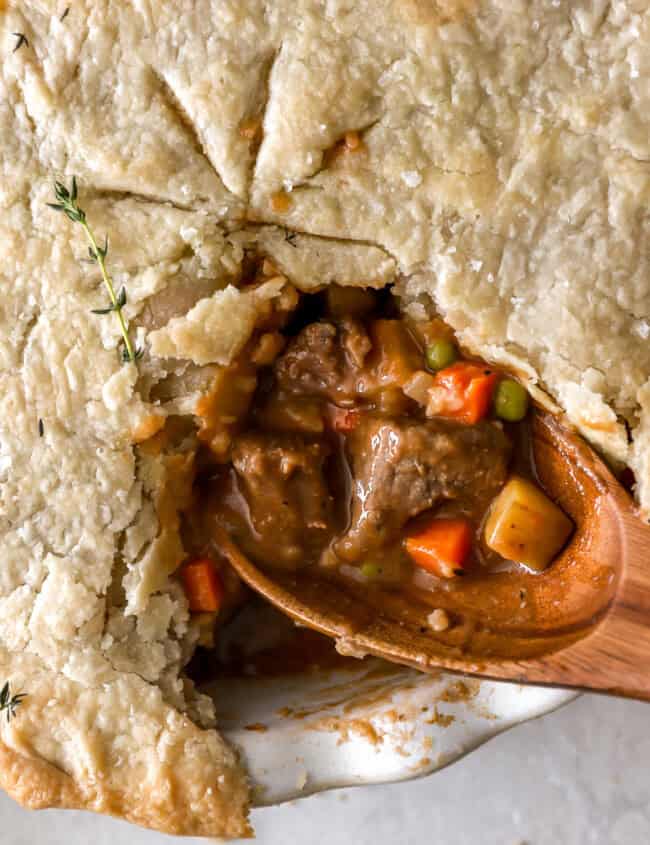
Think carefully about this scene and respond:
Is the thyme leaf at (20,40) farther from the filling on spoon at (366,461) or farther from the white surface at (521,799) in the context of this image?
the white surface at (521,799)

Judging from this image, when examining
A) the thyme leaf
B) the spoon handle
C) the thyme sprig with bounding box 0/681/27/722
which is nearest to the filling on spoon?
the spoon handle

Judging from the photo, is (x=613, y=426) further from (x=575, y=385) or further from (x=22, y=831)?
(x=22, y=831)

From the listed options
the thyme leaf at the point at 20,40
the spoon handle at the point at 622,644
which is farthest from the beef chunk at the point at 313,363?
the thyme leaf at the point at 20,40

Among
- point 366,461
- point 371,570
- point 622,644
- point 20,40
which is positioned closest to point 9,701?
point 371,570

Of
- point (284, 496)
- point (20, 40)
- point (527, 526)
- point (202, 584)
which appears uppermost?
point (20, 40)

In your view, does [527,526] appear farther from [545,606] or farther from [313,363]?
[313,363]

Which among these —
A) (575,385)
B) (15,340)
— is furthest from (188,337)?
(575,385)

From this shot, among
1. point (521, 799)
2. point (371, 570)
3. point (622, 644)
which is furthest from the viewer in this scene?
point (521, 799)
